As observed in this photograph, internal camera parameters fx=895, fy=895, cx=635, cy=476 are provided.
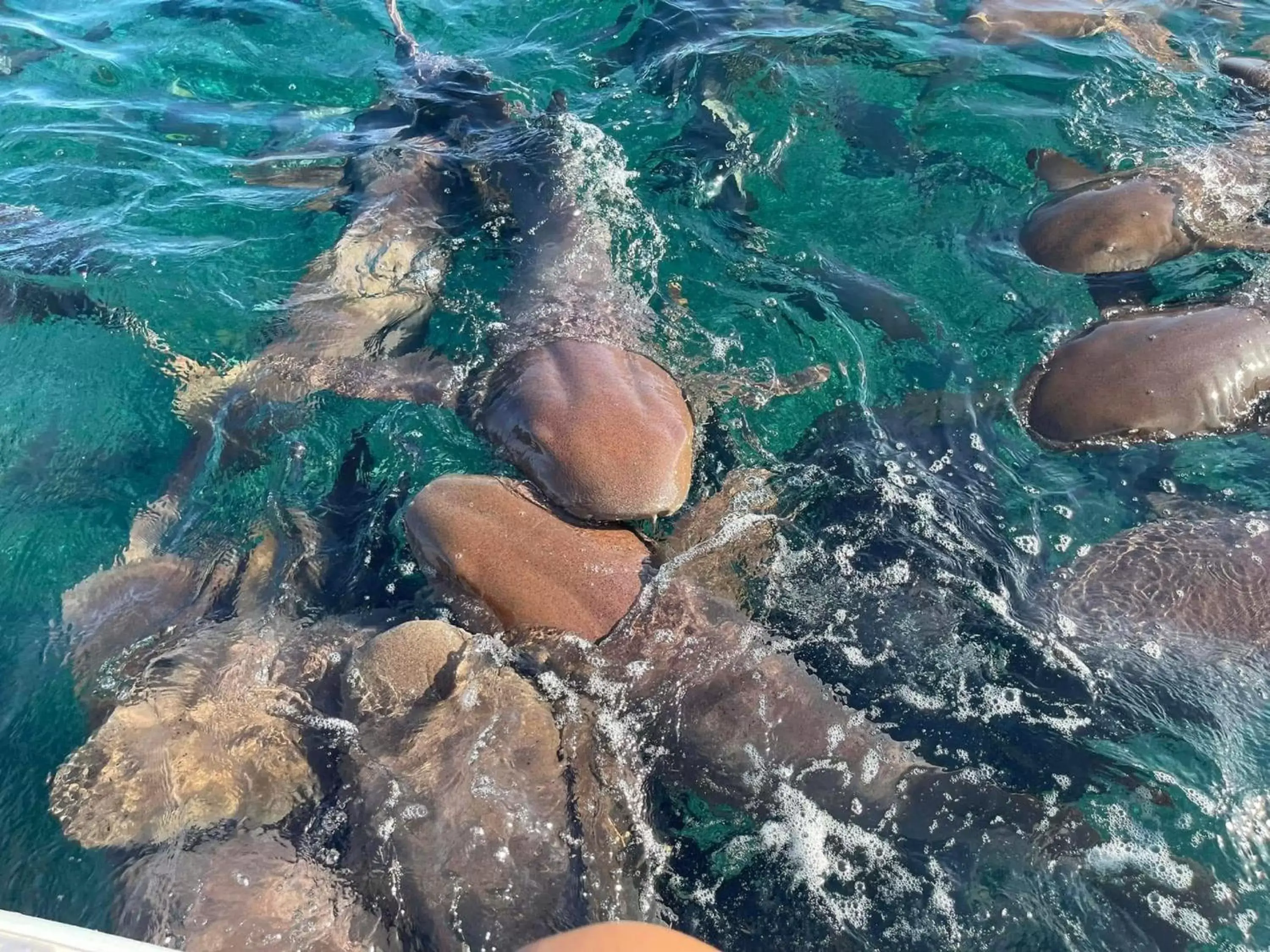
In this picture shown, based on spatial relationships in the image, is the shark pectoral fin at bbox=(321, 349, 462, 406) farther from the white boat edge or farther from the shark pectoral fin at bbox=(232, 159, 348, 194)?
the white boat edge

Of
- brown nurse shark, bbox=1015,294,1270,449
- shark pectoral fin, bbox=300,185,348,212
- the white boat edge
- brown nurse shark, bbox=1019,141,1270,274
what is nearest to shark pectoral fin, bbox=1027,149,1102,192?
brown nurse shark, bbox=1019,141,1270,274

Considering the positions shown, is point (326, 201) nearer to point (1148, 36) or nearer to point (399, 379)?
point (399, 379)

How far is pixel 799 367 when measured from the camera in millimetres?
6621

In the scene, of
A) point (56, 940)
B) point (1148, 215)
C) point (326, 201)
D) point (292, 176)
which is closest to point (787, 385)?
point (1148, 215)

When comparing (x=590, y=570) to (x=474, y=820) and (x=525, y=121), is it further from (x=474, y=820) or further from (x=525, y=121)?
(x=525, y=121)

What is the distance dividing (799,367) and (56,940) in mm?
5397

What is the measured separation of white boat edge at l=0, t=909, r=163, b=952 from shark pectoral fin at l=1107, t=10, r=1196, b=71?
1144cm

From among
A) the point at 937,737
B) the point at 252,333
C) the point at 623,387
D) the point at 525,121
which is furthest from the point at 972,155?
the point at 252,333

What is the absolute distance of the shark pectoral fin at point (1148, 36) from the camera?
961 centimetres

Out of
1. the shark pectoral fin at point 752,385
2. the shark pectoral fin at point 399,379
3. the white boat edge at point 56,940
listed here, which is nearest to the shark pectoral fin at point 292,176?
the shark pectoral fin at point 399,379

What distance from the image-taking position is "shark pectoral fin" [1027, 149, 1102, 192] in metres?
7.82

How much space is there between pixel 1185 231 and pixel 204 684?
7678 mm

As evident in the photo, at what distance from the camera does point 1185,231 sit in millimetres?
7102

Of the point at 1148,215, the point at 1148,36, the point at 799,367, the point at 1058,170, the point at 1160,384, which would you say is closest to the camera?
the point at 1160,384
